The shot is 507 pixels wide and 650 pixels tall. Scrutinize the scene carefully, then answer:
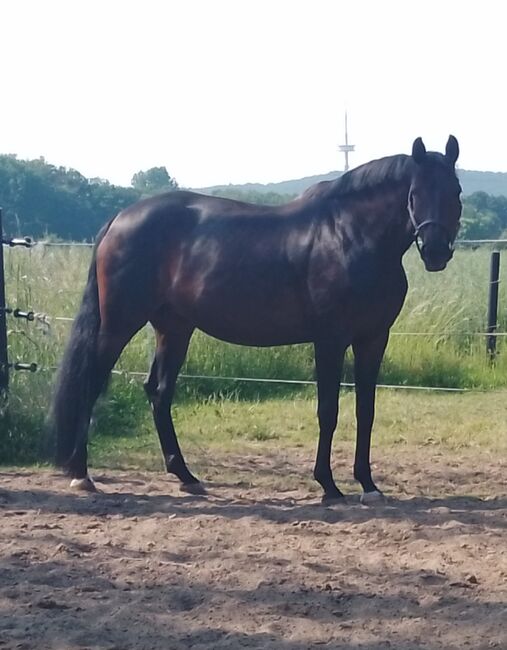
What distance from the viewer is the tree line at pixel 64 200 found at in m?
17.1

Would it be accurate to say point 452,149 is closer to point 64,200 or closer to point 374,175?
point 374,175

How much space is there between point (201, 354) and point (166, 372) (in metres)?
3.99

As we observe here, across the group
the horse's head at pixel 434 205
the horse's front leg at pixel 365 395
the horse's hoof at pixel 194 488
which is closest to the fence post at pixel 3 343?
the horse's hoof at pixel 194 488

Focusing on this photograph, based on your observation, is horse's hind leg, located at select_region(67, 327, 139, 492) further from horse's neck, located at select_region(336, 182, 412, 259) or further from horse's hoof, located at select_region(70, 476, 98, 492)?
horse's neck, located at select_region(336, 182, 412, 259)

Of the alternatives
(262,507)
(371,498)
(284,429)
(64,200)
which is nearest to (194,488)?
(262,507)

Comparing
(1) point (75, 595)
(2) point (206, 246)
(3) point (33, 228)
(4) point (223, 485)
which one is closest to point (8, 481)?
(4) point (223, 485)

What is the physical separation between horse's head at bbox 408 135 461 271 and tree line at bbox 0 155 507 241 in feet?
33.9

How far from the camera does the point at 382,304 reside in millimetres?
5648

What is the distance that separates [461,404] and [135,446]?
11.8 feet

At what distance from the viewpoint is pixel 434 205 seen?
17.8 feet

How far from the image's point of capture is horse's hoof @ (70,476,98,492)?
19.9 ft

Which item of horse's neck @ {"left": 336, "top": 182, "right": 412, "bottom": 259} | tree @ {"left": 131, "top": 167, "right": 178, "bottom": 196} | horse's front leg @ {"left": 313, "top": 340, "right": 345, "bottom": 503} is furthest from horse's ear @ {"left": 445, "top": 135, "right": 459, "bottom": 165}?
tree @ {"left": 131, "top": 167, "right": 178, "bottom": 196}

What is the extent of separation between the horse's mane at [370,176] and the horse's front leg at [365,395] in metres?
0.88

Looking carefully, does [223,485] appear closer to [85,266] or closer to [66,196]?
[85,266]
